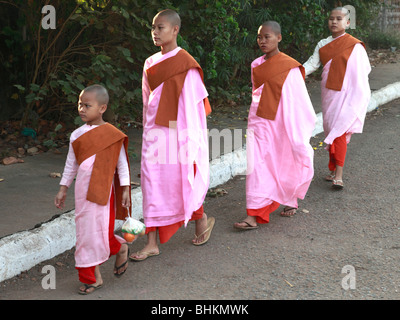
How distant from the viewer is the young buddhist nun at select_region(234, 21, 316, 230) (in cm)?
534

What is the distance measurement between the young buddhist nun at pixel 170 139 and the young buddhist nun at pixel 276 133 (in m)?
0.72

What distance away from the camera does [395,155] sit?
24.7 feet

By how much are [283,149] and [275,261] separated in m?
1.26

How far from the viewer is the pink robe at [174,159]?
4.73 metres

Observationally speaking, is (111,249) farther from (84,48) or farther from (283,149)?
(84,48)

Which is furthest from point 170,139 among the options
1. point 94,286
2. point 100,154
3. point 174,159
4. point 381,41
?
point 381,41

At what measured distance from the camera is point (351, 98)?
6359mm

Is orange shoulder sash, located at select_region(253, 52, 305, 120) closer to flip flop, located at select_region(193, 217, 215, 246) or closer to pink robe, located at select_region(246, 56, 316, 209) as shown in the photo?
pink robe, located at select_region(246, 56, 316, 209)

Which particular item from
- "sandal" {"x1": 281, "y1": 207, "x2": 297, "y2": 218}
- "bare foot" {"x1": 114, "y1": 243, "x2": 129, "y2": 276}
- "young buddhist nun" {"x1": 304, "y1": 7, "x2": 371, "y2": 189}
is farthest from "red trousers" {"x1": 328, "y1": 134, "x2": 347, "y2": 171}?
"bare foot" {"x1": 114, "y1": 243, "x2": 129, "y2": 276}

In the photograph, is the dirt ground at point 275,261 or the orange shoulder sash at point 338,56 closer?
the dirt ground at point 275,261

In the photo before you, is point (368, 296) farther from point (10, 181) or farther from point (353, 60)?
point (10, 181)

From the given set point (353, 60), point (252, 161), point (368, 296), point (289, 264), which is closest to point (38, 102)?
point (252, 161)

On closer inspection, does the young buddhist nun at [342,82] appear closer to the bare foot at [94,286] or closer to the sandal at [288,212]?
the sandal at [288,212]
